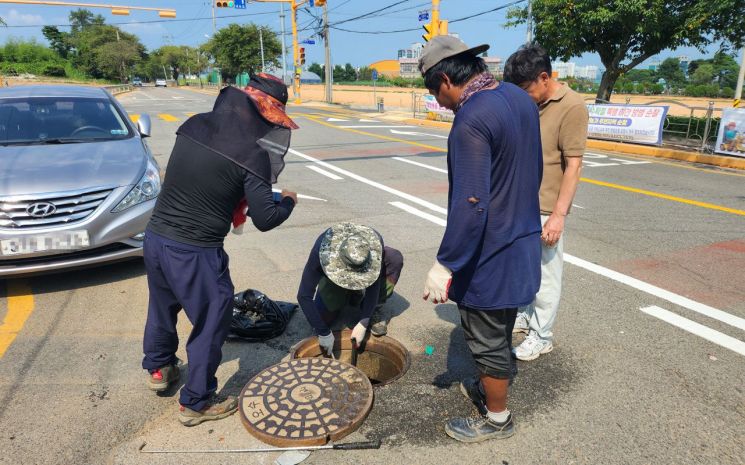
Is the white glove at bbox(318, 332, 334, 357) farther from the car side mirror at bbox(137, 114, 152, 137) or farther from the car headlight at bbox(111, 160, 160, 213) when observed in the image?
the car side mirror at bbox(137, 114, 152, 137)

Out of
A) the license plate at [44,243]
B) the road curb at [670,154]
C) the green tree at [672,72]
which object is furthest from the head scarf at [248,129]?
the green tree at [672,72]

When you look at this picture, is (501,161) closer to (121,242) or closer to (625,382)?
(625,382)

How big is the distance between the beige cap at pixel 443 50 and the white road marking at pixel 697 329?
2.72 metres

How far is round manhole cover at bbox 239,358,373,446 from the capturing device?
8.18 feet

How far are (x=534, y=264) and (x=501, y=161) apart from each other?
1.84ft

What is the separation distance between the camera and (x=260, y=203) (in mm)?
2322

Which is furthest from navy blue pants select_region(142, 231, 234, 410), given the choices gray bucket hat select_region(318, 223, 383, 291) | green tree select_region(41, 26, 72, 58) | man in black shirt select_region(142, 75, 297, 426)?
green tree select_region(41, 26, 72, 58)

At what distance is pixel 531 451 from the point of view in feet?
7.95

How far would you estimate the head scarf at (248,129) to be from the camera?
2.26 m

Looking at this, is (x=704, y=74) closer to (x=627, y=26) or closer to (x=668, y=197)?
(x=627, y=26)

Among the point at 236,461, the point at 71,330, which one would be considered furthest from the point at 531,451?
the point at 71,330

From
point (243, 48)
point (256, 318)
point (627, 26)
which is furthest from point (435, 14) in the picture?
point (243, 48)

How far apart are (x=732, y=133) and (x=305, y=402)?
40.5ft

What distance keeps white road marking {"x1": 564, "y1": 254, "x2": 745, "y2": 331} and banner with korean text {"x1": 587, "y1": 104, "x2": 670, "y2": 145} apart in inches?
340
